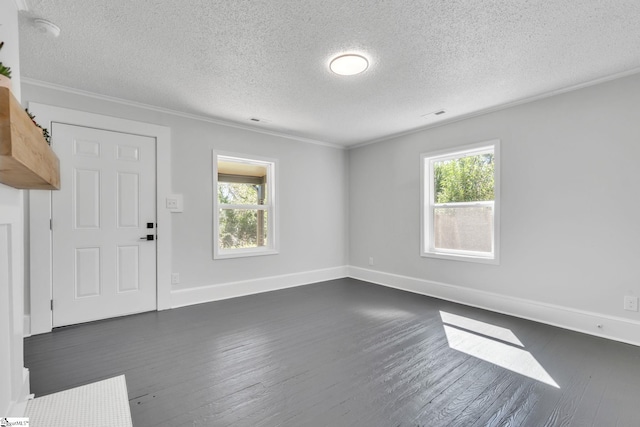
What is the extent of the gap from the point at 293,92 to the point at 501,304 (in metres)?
3.43

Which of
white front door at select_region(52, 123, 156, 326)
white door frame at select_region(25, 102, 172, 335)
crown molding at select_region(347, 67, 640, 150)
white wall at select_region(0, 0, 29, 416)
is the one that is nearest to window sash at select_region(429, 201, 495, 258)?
crown molding at select_region(347, 67, 640, 150)

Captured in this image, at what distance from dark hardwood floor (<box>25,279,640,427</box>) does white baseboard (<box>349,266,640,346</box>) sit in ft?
0.46

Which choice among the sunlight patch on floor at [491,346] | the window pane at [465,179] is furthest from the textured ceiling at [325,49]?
the sunlight patch on floor at [491,346]

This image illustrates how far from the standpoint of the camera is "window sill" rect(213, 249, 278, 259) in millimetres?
4108

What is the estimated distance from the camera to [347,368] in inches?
88.9

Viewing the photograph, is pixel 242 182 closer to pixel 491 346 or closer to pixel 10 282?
pixel 10 282

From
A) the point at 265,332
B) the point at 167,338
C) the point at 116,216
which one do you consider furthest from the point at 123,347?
the point at 116,216

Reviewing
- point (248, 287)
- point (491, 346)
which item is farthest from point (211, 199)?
point (491, 346)

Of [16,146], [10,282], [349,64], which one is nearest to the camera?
[16,146]

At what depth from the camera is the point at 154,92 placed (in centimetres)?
319

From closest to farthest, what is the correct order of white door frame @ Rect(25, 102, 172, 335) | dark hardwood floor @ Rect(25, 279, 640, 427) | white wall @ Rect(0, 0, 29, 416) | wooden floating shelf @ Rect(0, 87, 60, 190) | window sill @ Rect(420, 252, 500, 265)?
wooden floating shelf @ Rect(0, 87, 60, 190), white wall @ Rect(0, 0, 29, 416), dark hardwood floor @ Rect(25, 279, 640, 427), white door frame @ Rect(25, 102, 172, 335), window sill @ Rect(420, 252, 500, 265)

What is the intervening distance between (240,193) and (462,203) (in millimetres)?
3178

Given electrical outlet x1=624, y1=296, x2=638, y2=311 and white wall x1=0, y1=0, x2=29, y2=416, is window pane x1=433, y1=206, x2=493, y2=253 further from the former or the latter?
white wall x1=0, y1=0, x2=29, y2=416

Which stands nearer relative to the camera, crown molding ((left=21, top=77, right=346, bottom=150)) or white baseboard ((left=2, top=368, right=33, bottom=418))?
white baseboard ((left=2, top=368, right=33, bottom=418))
